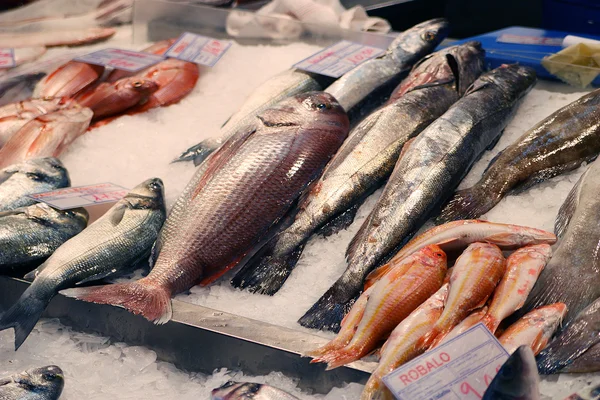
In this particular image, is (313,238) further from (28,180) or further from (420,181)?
(28,180)

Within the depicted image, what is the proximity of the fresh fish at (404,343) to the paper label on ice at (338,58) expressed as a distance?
Result: 1790 mm

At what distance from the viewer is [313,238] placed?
2512mm

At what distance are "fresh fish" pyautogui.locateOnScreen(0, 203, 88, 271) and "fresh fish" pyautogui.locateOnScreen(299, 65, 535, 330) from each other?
1028mm

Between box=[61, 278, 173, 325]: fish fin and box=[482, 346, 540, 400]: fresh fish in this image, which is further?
box=[61, 278, 173, 325]: fish fin

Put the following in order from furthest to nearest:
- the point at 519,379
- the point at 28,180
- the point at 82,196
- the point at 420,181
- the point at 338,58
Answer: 1. the point at 338,58
2. the point at 28,180
3. the point at 82,196
4. the point at 420,181
5. the point at 519,379

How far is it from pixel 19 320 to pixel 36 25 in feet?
9.24

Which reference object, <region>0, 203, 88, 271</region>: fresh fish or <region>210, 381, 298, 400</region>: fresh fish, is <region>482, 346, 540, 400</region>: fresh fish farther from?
<region>0, 203, 88, 271</region>: fresh fish

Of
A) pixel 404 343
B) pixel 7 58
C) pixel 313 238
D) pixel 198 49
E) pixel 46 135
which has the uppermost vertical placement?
pixel 7 58

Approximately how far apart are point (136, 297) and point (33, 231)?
0.60m

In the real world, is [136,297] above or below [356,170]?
below

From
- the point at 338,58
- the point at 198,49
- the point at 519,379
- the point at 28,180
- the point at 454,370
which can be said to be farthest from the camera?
the point at 198,49

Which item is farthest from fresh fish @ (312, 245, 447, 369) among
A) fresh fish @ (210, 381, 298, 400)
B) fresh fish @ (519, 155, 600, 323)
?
fresh fish @ (519, 155, 600, 323)

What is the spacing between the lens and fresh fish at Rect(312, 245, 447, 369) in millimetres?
1816

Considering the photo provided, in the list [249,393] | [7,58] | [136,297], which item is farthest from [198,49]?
[249,393]
